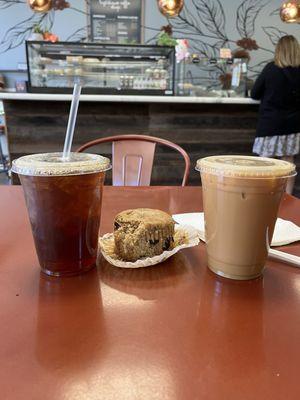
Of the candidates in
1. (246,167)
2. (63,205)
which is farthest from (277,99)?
(63,205)

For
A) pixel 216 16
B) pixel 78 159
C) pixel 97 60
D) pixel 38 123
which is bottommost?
pixel 38 123

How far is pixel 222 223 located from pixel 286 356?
0.81ft

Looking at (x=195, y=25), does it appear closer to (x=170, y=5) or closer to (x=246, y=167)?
(x=170, y=5)

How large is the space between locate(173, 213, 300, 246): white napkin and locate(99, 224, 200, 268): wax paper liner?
2.4 inches

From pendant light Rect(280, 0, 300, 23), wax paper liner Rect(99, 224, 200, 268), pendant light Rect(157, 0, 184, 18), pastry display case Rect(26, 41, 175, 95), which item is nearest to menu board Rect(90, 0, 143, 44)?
pastry display case Rect(26, 41, 175, 95)

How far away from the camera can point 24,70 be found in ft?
19.6

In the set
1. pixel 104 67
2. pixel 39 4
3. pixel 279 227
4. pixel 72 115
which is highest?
pixel 39 4

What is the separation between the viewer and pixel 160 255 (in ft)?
2.31

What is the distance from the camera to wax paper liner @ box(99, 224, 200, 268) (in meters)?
0.69

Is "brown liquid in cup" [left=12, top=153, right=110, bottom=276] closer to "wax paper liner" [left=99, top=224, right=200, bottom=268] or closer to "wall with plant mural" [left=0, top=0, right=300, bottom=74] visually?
"wax paper liner" [left=99, top=224, right=200, bottom=268]

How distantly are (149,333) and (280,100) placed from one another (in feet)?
11.5

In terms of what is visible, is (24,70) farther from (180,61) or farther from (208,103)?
(208,103)

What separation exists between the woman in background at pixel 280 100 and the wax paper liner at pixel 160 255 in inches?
→ 119

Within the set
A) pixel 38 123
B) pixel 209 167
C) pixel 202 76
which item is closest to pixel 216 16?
pixel 202 76
